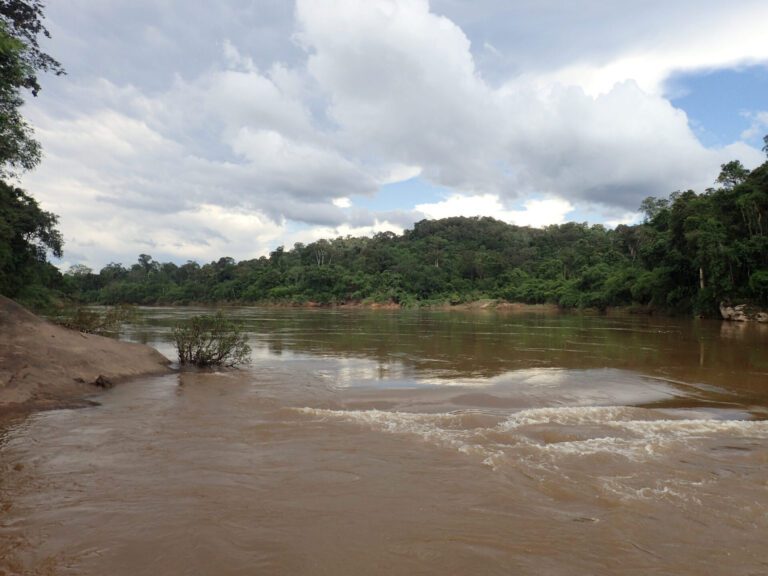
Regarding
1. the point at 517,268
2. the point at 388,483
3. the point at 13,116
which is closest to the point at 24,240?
the point at 13,116

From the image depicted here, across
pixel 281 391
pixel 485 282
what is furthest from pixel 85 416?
pixel 485 282

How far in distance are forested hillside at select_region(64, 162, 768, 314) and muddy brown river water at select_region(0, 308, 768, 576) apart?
1366 inches

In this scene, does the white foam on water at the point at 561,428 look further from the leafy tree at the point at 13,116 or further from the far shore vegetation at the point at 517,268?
the far shore vegetation at the point at 517,268

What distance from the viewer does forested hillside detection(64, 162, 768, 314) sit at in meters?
39.0

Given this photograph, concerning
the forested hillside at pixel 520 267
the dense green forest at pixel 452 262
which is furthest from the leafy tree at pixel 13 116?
the forested hillside at pixel 520 267

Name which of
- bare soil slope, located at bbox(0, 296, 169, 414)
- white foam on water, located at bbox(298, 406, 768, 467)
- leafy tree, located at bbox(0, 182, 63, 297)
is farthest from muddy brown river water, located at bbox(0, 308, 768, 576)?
leafy tree, located at bbox(0, 182, 63, 297)

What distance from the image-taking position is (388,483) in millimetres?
4891

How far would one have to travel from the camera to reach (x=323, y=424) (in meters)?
7.25

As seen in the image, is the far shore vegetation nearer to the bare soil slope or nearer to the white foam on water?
the bare soil slope

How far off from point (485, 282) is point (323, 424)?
86.9 m

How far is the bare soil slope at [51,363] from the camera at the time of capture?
8.16 m

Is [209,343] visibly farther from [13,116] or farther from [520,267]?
[520,267]

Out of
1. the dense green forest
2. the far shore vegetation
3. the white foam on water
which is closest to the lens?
the white foam on water

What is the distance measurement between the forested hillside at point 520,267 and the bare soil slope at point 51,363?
28944 millimetres
